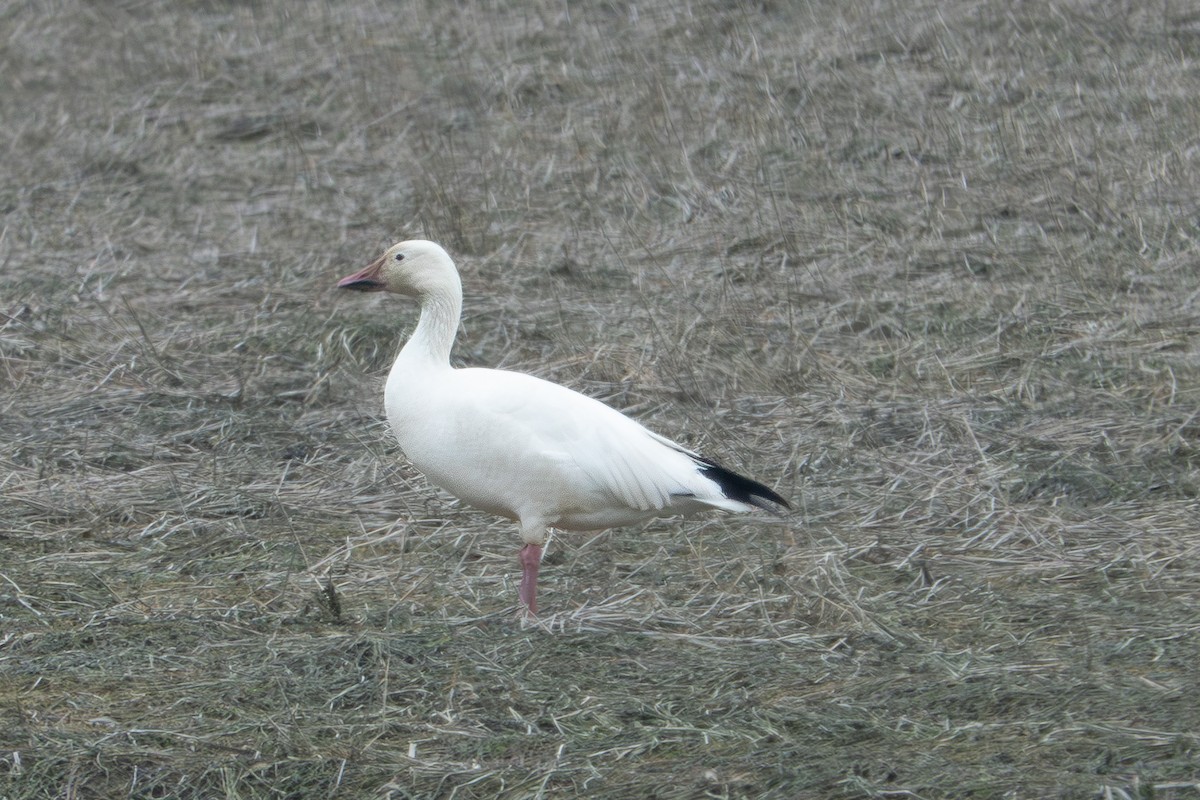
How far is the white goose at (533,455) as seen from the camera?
426 cm

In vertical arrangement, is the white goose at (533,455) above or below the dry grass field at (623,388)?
above

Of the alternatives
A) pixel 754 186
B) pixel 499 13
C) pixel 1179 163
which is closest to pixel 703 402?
pixel 754 186

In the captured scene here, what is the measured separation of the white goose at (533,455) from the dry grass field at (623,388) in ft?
0.93

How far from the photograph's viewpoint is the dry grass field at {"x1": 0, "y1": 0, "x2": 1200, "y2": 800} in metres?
3.60

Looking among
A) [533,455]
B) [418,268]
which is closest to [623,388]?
[418,268]

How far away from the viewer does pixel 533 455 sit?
4.27 metres

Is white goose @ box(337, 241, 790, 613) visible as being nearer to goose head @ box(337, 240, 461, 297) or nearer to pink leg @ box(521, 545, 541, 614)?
pink leg @ box(521, 545, 541, 614)

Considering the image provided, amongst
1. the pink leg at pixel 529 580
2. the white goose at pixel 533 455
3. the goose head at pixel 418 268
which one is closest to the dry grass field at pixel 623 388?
the pink leg at pixel 529 580

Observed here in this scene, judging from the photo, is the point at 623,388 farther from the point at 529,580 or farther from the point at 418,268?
the point at 529,580

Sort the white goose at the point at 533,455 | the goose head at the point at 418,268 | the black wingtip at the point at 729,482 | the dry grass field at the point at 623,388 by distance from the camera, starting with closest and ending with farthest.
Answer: the dry grass field at the point at 623,388, the white goose at the point at 533,455, the black wingtip at the point at 729,482, the goose head at the point at 418,268

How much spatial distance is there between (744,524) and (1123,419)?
163 cm

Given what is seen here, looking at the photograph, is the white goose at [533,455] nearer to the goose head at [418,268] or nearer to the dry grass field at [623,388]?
the goose head at [418,268]

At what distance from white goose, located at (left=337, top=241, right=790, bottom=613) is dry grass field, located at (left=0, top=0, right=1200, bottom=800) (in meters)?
0.28

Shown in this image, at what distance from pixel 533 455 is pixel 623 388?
5.87 feet
